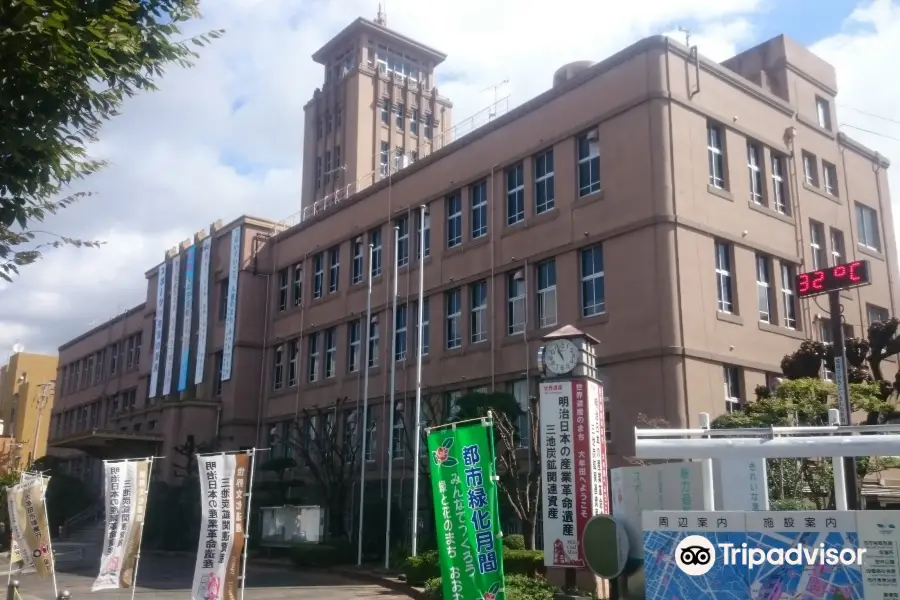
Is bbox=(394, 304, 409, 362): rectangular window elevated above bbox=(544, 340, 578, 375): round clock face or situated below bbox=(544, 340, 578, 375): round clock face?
above

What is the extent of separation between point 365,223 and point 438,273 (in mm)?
5068

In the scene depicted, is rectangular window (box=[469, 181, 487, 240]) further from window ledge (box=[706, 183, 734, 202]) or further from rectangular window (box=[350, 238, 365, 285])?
window ledge (box=[706, 183, 734, 202])

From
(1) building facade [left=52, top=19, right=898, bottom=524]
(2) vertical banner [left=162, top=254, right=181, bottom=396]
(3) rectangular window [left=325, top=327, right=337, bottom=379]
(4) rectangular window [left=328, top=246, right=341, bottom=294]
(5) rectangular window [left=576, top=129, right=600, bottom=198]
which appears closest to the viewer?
(1) building facade [left=52, top=19, right=898, bottom=524]

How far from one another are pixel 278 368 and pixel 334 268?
5.49 m

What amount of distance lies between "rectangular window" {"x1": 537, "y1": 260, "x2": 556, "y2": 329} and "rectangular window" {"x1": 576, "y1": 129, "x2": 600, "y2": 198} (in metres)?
2.26

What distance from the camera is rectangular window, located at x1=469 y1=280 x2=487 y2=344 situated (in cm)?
2548

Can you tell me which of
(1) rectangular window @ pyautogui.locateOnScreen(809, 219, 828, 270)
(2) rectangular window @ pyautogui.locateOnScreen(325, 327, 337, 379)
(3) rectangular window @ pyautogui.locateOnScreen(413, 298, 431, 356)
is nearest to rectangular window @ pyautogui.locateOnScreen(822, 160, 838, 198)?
(1) rectangular window @ pyautogui.locateOnScreen(809, 219, 828, 270)

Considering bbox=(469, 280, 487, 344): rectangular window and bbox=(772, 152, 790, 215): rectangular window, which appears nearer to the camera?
bbox=(772, 152, 790, 215): rectangular window

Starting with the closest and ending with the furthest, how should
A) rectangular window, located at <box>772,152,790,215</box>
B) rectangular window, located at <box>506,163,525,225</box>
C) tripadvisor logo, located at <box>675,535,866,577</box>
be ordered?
1. tripadvisor logo, located at <box>675,535,866,577</box>
2. rectangular window, located at <box>772,152,790,215</box>
3. rectangular window, located at <box>506,163,525,225</box>

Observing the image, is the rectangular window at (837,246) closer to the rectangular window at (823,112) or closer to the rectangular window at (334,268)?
the rectangular window at (823,112)

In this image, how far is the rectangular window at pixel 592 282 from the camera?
72.2 feet

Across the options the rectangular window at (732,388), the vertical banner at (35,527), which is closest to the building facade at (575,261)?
the rectangular window at (732,388)

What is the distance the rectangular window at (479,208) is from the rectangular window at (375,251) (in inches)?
199

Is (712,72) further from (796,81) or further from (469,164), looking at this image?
(469,164)
